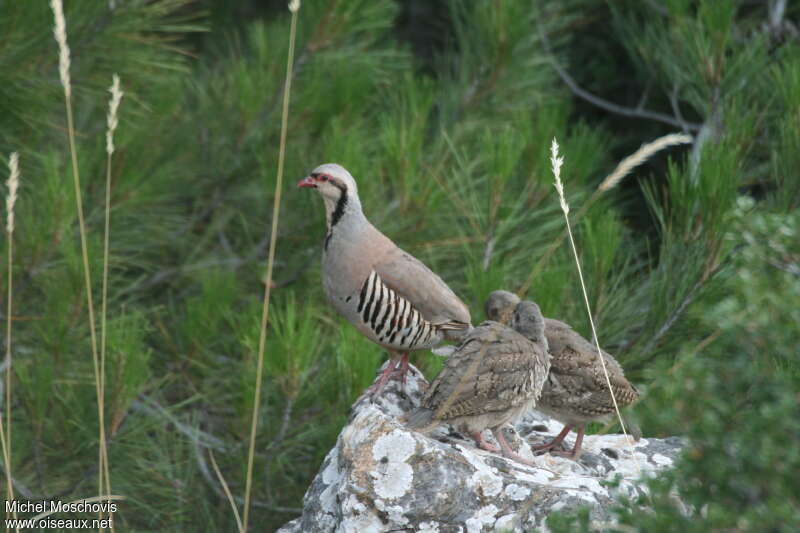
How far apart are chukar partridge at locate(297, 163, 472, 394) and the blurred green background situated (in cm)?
18

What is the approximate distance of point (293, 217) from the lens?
538 centimetres

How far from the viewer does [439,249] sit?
17.1 feet

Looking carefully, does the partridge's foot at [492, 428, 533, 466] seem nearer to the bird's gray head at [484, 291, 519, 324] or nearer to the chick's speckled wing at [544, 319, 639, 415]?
the chick's speckled wing at [544, 319, 639, 415]

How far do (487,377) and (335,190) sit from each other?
112 centimetres

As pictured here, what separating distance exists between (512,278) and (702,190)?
945 millimetres

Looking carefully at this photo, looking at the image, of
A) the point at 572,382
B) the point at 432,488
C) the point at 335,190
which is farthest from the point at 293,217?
the point at 432,488

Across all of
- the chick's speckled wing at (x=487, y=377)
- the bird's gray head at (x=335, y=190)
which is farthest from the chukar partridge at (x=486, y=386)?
the bird's gray head at (x=335, y=190)

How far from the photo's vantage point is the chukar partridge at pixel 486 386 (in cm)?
307

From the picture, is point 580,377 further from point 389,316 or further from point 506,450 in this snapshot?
point 389,316

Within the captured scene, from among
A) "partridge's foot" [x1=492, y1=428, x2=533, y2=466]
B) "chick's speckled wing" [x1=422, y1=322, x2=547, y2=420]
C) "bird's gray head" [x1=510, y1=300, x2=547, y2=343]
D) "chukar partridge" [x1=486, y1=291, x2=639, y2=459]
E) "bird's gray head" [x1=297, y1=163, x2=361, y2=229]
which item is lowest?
"partridge's foot" [x1=492, y1=428, x2=533, y2=466]

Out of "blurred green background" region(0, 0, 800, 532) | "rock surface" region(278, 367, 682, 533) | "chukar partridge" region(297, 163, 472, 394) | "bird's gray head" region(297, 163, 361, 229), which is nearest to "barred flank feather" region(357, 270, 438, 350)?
"chukar partridge" region(297, 163, 472, 394)

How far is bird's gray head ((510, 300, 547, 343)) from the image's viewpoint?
11.1 feet

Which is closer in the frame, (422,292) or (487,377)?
(487,377)

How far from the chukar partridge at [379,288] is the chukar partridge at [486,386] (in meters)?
0.47
